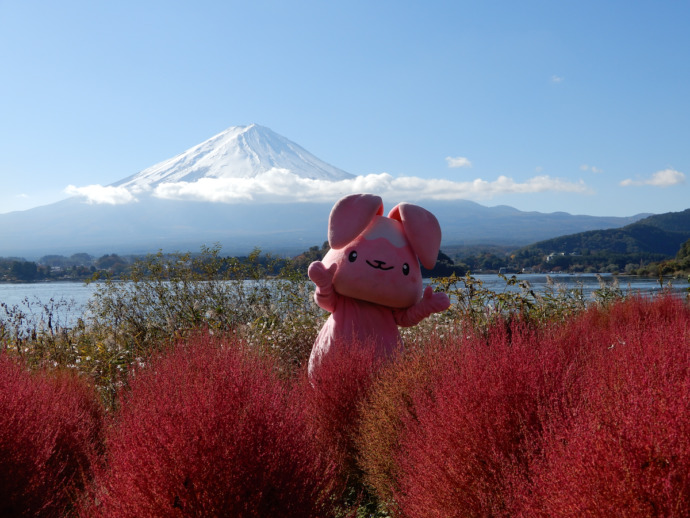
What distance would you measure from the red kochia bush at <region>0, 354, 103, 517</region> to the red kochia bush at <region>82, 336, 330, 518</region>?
1.31 feet

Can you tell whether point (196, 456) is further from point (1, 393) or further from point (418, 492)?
point (1, 393)

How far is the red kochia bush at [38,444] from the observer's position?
3207 mm

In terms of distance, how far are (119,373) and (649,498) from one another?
5900mm

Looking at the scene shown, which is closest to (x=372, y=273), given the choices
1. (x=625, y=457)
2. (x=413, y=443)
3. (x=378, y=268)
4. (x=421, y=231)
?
(x=378, y=268)

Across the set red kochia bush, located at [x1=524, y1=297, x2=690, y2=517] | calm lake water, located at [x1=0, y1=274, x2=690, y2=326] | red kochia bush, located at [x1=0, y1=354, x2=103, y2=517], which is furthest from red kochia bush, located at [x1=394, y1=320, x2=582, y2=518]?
calm lake water, located at [x1=0, y1=274, x2=690, y2=326]

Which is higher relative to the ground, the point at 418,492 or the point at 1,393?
the point at 1,393

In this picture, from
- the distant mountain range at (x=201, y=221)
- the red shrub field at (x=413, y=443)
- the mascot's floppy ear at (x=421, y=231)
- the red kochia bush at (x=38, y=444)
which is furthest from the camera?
the distant mountain range at (x=201, y=221)

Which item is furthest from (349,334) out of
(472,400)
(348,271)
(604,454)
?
(604,454)

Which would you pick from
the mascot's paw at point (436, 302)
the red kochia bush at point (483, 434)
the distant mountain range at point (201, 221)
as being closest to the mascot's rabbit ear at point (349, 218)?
the mascot's paw at point (436, 302)

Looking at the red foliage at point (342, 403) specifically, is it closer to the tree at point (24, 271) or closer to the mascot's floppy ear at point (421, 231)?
the mascot's floppy ear at point (421, 231)

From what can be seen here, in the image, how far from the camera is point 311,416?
4676 mm

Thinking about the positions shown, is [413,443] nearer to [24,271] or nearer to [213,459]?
[213,459]

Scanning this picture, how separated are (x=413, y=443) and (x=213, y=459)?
133cm

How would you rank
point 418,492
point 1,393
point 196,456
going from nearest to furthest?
point 196,456
point 418,492
point 1,393
